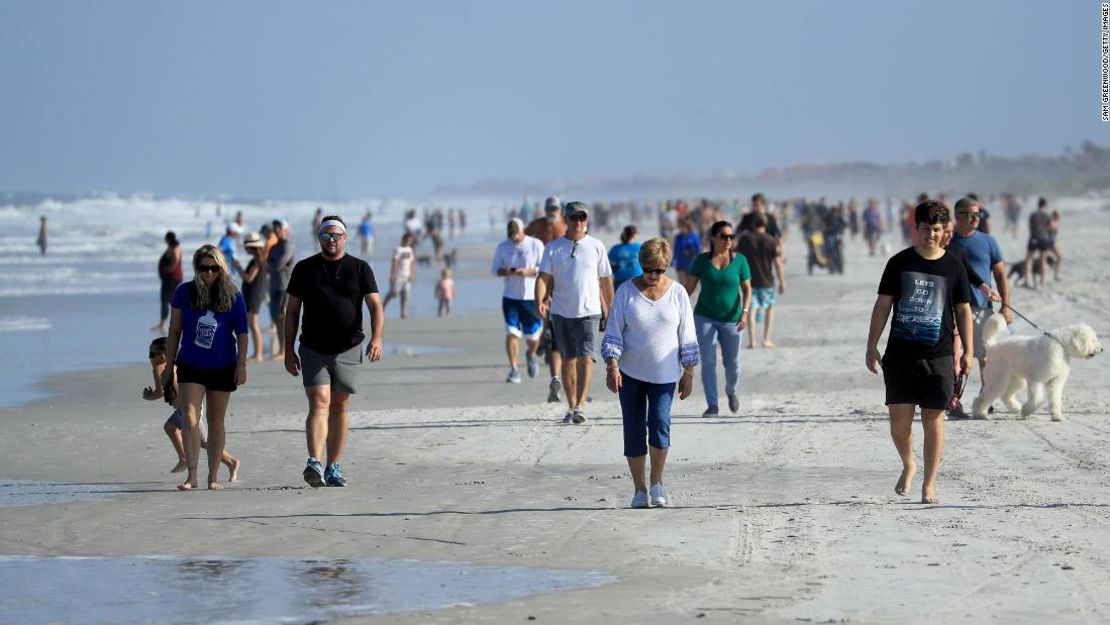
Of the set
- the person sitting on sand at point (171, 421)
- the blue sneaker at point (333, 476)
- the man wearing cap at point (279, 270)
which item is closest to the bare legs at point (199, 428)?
the person sitting on sand at point (171, 421)

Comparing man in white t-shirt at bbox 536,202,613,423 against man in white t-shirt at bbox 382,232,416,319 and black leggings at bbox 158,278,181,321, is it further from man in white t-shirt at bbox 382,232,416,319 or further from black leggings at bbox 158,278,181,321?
man in white t-shirt at bbox 382,232,416,319

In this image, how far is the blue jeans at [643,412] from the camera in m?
8.90

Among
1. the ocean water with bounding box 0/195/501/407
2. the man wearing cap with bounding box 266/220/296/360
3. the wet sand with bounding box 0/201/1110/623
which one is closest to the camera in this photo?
the wet sand with bounding box 0/201/1110/623

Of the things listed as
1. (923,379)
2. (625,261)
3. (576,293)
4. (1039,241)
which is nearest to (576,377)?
(576,293)

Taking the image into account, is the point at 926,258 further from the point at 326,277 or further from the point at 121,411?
the point at 121,411

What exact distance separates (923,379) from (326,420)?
3595 millimetres

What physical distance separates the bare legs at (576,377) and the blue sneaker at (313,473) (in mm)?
2953

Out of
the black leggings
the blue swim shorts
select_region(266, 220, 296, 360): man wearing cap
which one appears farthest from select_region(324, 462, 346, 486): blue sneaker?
the black leggings

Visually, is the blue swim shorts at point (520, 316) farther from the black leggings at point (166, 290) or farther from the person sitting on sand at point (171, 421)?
the black leggings at point (166, 290)

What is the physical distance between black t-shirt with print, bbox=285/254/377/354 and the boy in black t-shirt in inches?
121

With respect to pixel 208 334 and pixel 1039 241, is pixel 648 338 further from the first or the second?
pixel 1039 241

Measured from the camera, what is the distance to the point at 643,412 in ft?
29.6

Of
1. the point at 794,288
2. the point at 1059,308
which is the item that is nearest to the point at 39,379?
the point at 1059,308

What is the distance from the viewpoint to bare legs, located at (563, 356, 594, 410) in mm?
12445
